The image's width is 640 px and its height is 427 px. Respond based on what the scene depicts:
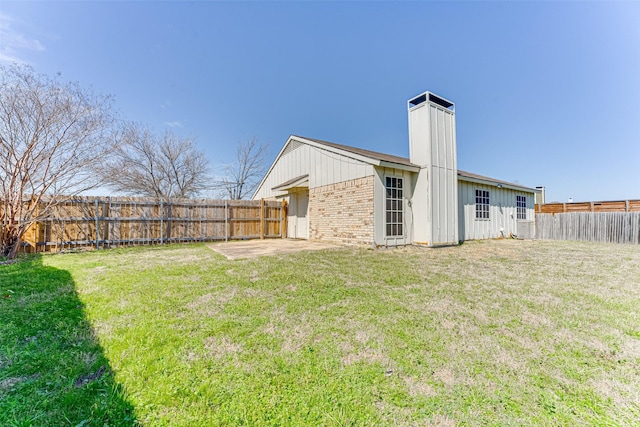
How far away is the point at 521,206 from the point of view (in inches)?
553

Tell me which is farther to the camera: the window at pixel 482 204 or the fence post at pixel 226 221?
the window at pixel 482 204

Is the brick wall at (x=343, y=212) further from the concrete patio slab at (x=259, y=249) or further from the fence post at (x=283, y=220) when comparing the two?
the fence post at (x=283, y=220)

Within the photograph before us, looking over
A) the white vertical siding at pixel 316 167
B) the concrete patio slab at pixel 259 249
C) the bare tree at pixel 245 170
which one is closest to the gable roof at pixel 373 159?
the white vertical siding at pixel 316 167

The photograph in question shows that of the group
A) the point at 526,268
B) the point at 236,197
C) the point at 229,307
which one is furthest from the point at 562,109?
the point at 236,197

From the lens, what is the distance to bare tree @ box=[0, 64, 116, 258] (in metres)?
6.75

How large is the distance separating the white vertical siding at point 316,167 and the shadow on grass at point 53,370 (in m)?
7.47

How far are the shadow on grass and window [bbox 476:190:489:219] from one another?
13.3 metres

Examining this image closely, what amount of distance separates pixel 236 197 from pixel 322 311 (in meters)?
23.2

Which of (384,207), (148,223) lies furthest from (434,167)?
(148,223)

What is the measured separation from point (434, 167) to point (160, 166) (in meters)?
19.4

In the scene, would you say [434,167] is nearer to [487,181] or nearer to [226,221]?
[487,181]

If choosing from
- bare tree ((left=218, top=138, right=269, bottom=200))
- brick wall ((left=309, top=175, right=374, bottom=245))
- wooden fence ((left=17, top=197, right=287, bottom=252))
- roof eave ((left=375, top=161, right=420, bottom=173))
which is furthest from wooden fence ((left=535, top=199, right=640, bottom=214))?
bare tree ((left=218, top=138, right=269, bottom=200))

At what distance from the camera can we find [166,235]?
33.1 ft

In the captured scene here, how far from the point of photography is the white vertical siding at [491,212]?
36.1 feet
